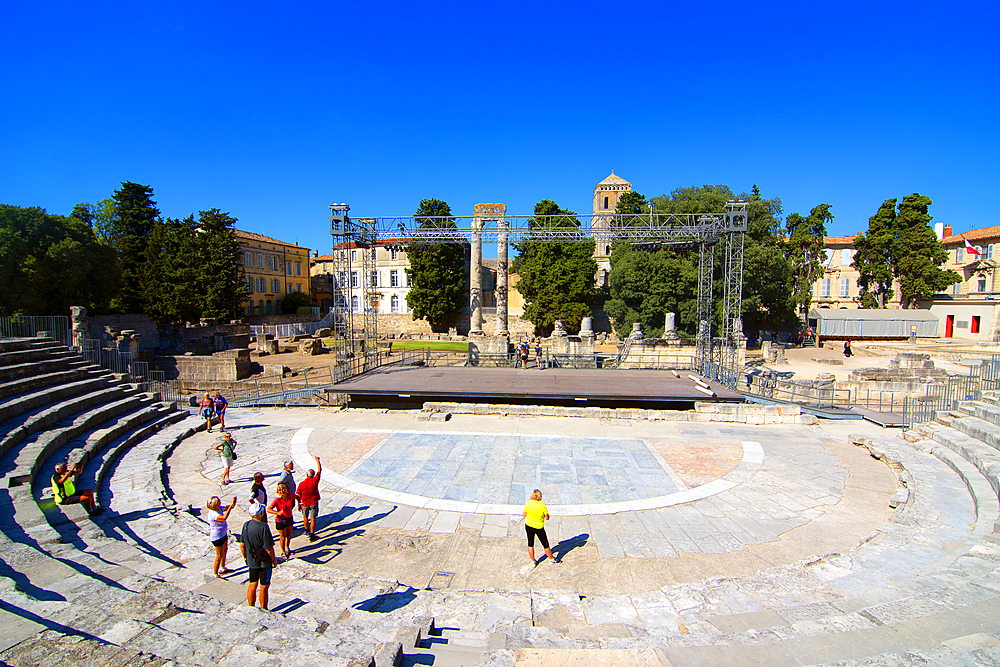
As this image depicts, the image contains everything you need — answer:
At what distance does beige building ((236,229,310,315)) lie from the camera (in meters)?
49.4

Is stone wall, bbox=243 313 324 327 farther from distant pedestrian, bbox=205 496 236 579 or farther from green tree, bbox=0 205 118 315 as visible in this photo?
distant pedestrian, bbox=205 496 236 579

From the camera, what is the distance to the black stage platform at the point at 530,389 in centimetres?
1623

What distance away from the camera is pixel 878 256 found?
44281mm

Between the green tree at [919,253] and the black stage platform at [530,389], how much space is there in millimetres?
36423

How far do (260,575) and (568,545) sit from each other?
14.3 ft

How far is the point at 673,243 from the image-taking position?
86.5ft

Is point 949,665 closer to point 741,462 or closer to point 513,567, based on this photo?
point 513,567

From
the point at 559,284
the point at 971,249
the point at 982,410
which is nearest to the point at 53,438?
the point at 982,410

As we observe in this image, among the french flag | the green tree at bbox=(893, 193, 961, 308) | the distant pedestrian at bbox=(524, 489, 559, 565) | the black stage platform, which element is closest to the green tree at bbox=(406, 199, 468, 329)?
the black stage platform

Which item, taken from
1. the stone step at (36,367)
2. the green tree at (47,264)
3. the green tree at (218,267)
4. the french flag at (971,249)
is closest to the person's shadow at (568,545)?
the stone step at (36,367)

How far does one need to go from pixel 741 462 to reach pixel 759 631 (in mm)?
6815

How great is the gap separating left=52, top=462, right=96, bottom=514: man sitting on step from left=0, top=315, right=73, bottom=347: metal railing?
13.0m

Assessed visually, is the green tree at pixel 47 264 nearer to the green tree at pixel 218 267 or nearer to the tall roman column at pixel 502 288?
the green tree at pixel 218 267

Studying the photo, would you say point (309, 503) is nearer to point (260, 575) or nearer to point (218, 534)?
point (218, 534)
